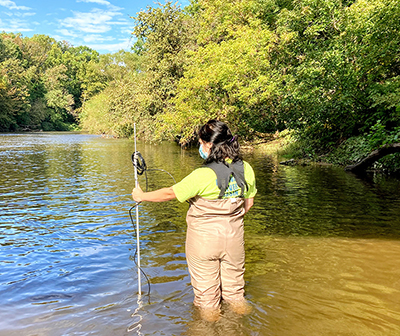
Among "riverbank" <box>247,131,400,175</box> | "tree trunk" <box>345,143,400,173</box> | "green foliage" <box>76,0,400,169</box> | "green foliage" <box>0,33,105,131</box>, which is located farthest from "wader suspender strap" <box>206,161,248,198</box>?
"green foliage" <box>0,33,105,131</box>

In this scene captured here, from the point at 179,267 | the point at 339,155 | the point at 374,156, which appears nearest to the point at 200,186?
the point at 179,267

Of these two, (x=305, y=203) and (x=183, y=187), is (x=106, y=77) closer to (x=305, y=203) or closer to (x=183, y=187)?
(x=305, y=203)

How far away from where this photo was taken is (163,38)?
111 feet

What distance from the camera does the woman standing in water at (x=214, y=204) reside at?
354cm

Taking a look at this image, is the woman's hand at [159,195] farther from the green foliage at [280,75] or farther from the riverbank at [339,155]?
the riverbank at [339,155]

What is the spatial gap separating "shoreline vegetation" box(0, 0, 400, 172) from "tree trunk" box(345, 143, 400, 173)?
99 millimetres

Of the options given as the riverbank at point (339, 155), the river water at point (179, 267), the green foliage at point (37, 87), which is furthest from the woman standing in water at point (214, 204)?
the green foliage at point (37, 87)

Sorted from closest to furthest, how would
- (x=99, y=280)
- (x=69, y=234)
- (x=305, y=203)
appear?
(x=99, y=280) → (x=69, y=234) → (x=305, y=203)

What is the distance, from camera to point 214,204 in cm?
359

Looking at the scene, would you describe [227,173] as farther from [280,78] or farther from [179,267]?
[280,78]

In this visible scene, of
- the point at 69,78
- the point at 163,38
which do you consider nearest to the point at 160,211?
the point at 163,38

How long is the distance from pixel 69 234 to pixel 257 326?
16.0ft

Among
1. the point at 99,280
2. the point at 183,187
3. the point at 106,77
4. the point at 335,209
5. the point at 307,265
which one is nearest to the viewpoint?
the point at 183,187

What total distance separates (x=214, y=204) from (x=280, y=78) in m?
19.8
